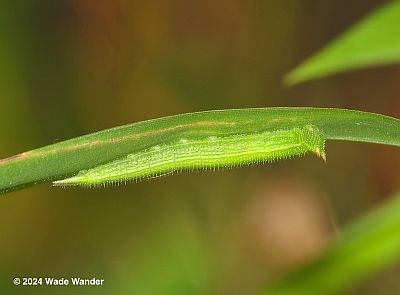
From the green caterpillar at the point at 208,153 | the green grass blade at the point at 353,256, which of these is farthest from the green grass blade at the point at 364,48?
the green caterpillar at the point at 208,153

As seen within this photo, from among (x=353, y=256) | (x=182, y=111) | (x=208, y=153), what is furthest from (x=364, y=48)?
(x=182, y=111)

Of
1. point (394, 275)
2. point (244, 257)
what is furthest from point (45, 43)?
point (394, 275)

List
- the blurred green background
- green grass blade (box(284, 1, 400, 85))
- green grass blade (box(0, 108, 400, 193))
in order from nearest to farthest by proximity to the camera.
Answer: green grass blade (box(0, 108, 400, 193)) → green grass blade (box(284, 1, 400, 85)) → the blurred green background

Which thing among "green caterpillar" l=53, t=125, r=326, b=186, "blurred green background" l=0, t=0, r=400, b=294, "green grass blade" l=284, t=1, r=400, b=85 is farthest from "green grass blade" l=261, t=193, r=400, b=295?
"blurred green background" l=0, t=0, r=400, b=294

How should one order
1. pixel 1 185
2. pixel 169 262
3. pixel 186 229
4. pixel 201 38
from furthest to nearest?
pixel 201 38 < pixel 186 229 < pixel 169 262 < pixel 1 185

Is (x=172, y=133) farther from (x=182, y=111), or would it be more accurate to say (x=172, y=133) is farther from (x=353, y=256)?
(x=182, y=111)

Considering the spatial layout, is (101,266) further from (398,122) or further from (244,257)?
(398,122)

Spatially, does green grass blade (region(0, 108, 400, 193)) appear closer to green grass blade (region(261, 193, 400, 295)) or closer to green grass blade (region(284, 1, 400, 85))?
green grass blade (region(284, 1, 400, 85))
